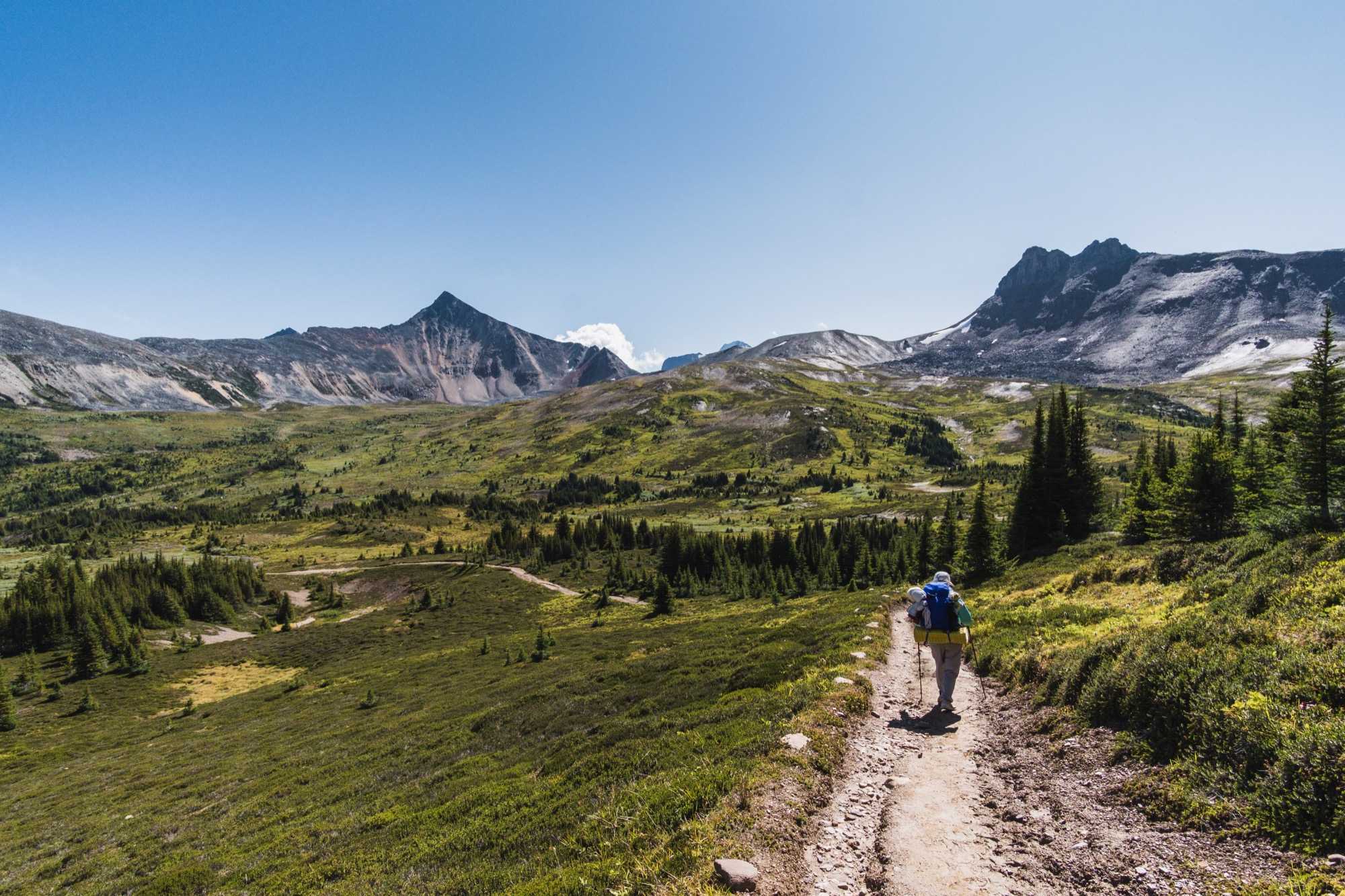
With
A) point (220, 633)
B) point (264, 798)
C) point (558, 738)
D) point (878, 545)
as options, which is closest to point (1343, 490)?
point (558, 738)

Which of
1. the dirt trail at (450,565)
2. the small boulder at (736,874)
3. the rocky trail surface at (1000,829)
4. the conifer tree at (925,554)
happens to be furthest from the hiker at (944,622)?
the dirt trail at (450,565)

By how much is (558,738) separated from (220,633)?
392 feet

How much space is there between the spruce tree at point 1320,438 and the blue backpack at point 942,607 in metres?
29.7

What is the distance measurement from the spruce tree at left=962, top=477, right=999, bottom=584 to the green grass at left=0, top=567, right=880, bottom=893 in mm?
14746

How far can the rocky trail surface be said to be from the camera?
8055 mm

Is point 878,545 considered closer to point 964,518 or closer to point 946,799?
point 964,518

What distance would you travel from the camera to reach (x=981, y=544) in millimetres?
54000

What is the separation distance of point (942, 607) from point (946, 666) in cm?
188

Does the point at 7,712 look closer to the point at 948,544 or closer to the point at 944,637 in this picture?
the point at 944,637

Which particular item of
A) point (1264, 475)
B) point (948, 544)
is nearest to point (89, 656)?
point (948, 544)

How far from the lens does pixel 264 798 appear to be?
2834 centimetres

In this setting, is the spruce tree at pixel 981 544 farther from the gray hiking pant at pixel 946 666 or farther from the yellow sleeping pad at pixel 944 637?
the yellow sleeping pad at pixel 944 637

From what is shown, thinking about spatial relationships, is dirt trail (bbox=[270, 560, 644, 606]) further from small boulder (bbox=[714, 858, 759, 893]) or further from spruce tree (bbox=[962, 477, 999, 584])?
small boulder (bbox=[714, 858, 759, 893])

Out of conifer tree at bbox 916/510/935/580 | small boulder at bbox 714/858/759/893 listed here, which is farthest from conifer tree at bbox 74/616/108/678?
conifer tree at bbox 916/510/935/580
